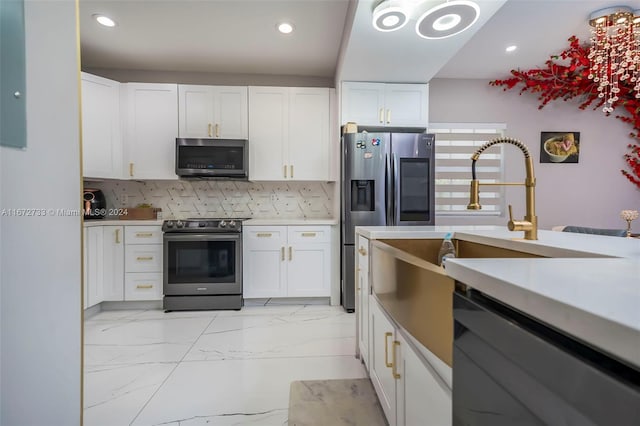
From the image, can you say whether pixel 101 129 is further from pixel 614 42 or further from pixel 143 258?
pixel 614 42

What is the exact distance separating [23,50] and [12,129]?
0.87 ft

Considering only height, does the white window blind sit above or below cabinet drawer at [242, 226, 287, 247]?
above

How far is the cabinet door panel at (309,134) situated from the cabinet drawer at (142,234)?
155cm

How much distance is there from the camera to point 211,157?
313 centimetres

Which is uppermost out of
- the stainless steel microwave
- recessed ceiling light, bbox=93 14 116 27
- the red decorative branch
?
recessed ceiling light, bbox=93 14 116 27

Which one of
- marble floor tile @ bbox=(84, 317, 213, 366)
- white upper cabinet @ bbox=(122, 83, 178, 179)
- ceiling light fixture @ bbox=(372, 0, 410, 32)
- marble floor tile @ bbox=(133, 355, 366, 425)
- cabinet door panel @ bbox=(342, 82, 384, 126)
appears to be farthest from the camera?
white upper cabinet @ bbox=(122, 83, 178, 179)

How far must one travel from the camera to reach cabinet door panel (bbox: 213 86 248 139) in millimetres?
3268

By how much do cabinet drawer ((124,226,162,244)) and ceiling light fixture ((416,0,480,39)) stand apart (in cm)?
296

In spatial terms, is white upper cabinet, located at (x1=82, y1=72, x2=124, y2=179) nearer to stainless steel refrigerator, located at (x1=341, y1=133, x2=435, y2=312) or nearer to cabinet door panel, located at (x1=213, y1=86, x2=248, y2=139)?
cabinet door panel, located at (x1=213, y1=86, x2=248, y2=139)

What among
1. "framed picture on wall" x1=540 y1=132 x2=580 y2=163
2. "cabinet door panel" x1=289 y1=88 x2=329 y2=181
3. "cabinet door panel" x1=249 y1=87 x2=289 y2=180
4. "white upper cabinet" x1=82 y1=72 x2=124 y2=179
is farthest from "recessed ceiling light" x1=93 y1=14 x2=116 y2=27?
"framed picture on wall" x1=540 y1=132 x2=580 y2=163

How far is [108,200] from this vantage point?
351 centimetres

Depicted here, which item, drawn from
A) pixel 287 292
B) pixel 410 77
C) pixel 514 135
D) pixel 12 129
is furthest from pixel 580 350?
pixel 514 135

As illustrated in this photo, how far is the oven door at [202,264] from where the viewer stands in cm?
294

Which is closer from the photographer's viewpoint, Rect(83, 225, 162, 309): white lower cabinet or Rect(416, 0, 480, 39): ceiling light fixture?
Rect(416, 0, 480, 39): ceiling light fixture
